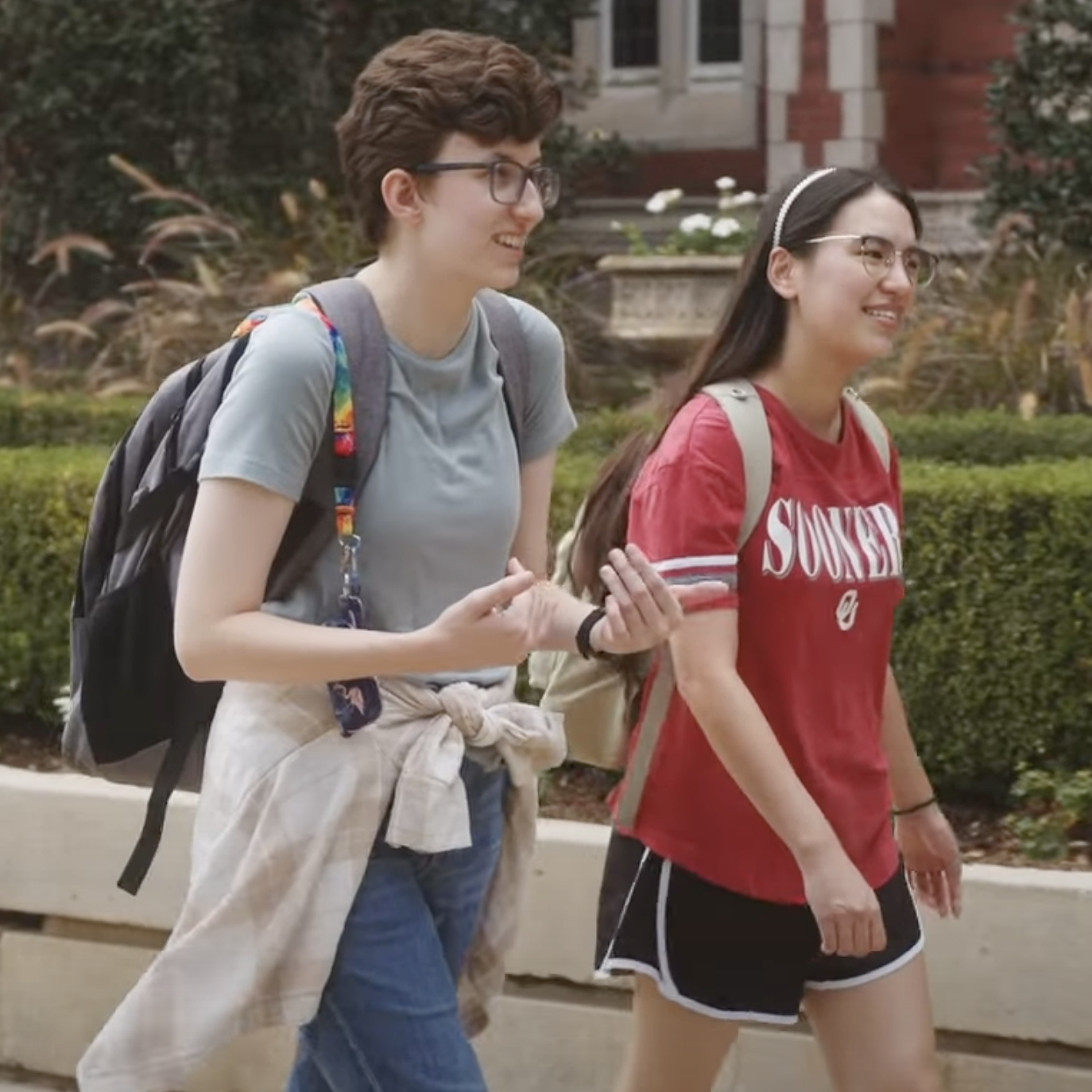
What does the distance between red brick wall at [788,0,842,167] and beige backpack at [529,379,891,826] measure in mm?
10959

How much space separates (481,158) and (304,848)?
0.89 meters

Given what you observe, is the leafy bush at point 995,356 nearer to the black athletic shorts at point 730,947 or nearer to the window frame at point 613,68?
the black athletic shorts at point 730,947

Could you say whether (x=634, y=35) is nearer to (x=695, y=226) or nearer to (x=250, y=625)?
(x=695, y=226)

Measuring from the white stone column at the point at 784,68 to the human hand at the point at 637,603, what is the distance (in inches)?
468

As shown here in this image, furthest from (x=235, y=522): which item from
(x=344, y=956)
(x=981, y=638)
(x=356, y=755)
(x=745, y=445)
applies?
(x=981, y=638)

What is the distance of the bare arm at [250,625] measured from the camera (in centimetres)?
311

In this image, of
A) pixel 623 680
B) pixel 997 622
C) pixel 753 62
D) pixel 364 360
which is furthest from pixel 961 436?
pixel 753 62

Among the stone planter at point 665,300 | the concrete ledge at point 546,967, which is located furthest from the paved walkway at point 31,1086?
the stone planter at point 665,300

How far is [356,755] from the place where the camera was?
333 cm

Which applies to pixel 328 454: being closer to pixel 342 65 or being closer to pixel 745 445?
pixel 745 445

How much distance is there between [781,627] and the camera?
3.64m

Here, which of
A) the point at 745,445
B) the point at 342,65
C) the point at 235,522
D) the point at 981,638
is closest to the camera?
the point at 235,522

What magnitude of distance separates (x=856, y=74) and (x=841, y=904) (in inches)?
455

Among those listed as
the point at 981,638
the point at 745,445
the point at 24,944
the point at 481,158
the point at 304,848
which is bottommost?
the point at 24,944
